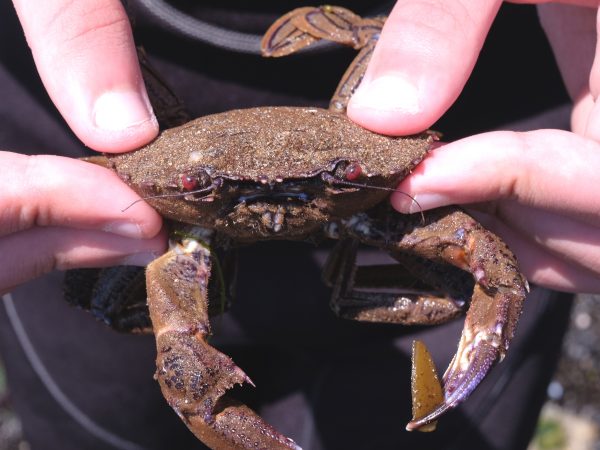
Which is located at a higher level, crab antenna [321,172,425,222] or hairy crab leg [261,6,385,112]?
hairy crab leg [261,6,385,112]

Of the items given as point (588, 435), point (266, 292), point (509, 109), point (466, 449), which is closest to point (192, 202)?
point (266, 292)

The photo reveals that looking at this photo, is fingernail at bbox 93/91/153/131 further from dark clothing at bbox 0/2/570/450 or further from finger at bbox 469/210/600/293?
finger at bbox 469/210/600/293

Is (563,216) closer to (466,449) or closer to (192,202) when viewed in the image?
(192,202)

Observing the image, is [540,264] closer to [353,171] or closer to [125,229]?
[353,171]

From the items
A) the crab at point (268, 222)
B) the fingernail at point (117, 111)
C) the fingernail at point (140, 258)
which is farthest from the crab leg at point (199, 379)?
the fingernail at point (117, 111)

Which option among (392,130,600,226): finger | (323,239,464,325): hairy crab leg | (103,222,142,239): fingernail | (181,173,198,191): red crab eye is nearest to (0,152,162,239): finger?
(103,222,142,239): fingernail

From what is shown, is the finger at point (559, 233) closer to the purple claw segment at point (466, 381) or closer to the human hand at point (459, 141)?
the human hand at point (459, 141)

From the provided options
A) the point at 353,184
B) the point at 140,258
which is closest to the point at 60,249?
the point at 140,258
